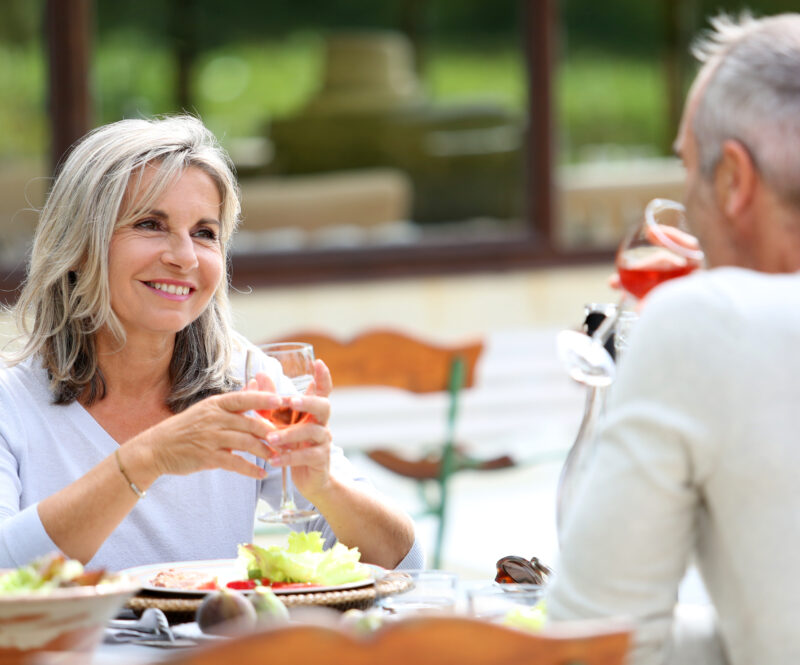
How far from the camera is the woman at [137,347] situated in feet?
Result: 8.12

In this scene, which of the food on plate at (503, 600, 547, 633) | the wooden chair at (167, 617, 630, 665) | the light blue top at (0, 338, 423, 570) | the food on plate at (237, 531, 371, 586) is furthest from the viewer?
the light blue top at (0, 338, 423, 570)

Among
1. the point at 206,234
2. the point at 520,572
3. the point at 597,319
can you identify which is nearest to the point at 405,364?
the point at 206,234

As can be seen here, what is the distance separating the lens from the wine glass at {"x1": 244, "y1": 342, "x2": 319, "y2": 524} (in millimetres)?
2004

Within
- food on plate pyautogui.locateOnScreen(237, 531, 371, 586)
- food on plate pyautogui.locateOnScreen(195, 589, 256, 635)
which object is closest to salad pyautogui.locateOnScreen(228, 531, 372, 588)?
food on plate pyautogui.locateOnScreen(237, 531, 371, 586)

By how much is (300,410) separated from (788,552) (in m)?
0.86

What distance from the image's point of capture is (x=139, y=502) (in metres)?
2.51

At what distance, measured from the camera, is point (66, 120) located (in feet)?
19.3

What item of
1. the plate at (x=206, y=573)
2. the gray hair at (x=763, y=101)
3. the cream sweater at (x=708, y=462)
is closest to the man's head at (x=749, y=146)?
the gray hair at (x=763, y=101)

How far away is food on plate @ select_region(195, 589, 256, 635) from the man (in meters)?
0.42

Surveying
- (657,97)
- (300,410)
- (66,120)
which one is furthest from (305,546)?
(657,97)

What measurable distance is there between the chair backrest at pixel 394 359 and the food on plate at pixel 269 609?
2.77m

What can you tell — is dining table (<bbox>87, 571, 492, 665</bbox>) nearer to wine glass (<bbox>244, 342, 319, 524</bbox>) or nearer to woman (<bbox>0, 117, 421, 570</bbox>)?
wine glass (<bbox>244, 342, 319, 524</bbox>)

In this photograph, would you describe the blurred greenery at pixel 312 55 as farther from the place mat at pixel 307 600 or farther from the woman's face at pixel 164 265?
the place mat at pixel 307 600

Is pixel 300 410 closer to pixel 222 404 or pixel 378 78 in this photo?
pixel 222 404
